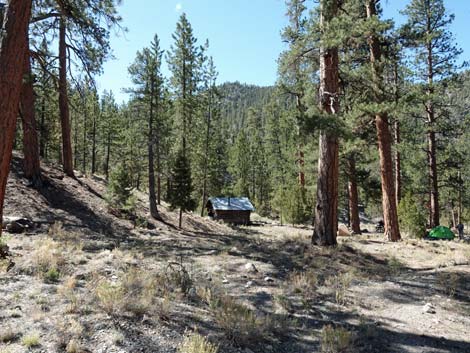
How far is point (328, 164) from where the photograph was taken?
30.6ft

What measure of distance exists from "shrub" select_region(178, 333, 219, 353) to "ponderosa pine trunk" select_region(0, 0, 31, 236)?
3.82 meters

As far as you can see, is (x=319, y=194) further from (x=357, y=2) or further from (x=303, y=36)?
(x=357, y=2)

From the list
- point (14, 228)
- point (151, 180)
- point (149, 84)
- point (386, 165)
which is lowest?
point (14, 228)

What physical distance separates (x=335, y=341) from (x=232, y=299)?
160 cm

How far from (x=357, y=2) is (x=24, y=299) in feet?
37.7

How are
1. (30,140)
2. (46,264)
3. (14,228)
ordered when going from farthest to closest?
(30,140) → (14,228) → (46,264)

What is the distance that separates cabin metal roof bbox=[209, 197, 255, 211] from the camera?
112 feet

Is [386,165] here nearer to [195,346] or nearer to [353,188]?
[353,188]

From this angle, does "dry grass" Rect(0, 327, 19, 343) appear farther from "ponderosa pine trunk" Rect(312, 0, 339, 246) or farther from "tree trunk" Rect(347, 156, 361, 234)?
"tree trunk" Rect(347, 156, 361, 234)

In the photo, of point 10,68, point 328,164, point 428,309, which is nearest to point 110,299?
point 10,68

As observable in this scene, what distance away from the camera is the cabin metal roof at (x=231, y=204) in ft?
112

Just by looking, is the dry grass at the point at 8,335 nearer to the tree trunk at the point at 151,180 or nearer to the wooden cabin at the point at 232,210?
the tree trunk at the point at 151,180

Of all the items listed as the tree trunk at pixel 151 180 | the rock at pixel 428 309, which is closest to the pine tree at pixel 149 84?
the tree trunk at pixel 151 180

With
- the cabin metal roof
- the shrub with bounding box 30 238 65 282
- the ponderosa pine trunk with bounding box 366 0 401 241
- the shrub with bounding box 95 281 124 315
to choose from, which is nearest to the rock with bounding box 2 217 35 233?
the shrub with bounding box 30 238 65 282
